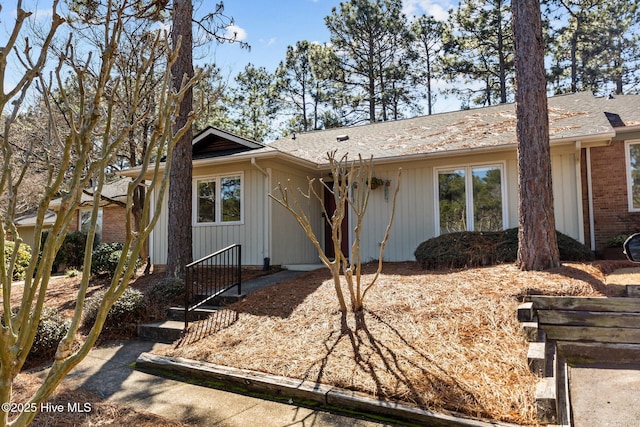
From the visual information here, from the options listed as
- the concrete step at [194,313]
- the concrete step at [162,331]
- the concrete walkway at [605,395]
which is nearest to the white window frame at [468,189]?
the concrete walkway at [605,395]

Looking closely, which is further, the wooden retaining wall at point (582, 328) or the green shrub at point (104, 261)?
the green shrub at point (104, 261)

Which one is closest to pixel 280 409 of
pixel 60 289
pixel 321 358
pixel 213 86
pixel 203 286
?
pixel 321 358

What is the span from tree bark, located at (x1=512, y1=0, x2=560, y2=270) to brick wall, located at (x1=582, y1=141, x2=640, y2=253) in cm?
367

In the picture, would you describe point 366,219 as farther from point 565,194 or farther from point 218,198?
point 565,194

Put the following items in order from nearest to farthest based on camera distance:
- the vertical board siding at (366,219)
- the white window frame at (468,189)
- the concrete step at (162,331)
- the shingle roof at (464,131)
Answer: the concrete step at (162,331)
the shingle roof at (464,131)
the white window frame at (468,189)
the vertical board siding at (366,219)

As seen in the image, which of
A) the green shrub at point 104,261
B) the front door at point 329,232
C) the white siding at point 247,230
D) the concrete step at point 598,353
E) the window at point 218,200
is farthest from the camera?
the front door at point 329,232

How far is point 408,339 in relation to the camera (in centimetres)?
457

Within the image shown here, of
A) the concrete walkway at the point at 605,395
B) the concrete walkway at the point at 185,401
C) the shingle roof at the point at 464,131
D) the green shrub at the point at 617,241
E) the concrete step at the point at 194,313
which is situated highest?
the shingle roof at the point at 464,131

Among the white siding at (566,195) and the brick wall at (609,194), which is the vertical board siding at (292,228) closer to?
the white siding at (566,195)

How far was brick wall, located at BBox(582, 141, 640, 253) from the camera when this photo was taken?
357 inches

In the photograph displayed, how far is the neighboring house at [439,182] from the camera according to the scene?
8.67 metres

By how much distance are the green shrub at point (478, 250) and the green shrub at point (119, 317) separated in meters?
5.09

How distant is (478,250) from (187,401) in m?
5.57

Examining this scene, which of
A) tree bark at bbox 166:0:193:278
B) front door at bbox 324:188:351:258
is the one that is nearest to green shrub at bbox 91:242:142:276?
tree bark at bbox 166:0:193:278
